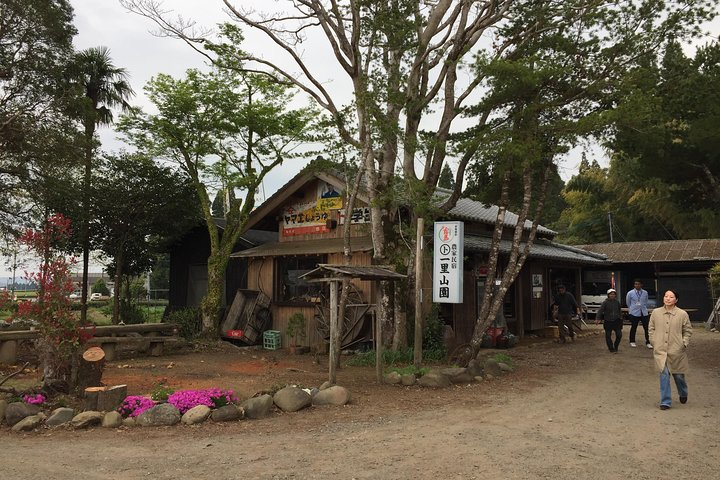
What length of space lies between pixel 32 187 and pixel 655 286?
2507 centimetres

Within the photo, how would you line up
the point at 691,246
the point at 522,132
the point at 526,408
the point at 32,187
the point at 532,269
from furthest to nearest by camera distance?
the point at 691,246
the point at 532,269
the point at 32,187
the point at 522,132
the point at 526,408

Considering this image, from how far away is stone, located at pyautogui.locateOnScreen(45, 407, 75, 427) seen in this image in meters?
6.41

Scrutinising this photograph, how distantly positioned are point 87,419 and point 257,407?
196 centimetres

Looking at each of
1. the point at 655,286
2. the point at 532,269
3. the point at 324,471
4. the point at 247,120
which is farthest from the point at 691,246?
the point at 324,471

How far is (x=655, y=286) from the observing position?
25.3m

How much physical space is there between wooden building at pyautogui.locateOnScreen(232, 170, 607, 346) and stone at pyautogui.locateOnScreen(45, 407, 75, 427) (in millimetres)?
7086

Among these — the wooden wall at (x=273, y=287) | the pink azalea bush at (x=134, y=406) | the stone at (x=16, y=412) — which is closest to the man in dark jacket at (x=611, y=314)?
the wooden wall at (x=273, y=287)

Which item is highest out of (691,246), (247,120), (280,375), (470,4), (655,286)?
(470,4)

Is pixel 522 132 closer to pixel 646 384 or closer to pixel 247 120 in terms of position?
pixel 646 384

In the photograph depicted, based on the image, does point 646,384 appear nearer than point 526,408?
No

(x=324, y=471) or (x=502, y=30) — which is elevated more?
(x=502, y=30)

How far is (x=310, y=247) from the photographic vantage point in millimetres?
14070

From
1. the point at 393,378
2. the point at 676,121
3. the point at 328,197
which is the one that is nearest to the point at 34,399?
the point at 393,378

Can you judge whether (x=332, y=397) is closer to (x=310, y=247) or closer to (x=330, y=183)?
(x=310, y=247)
